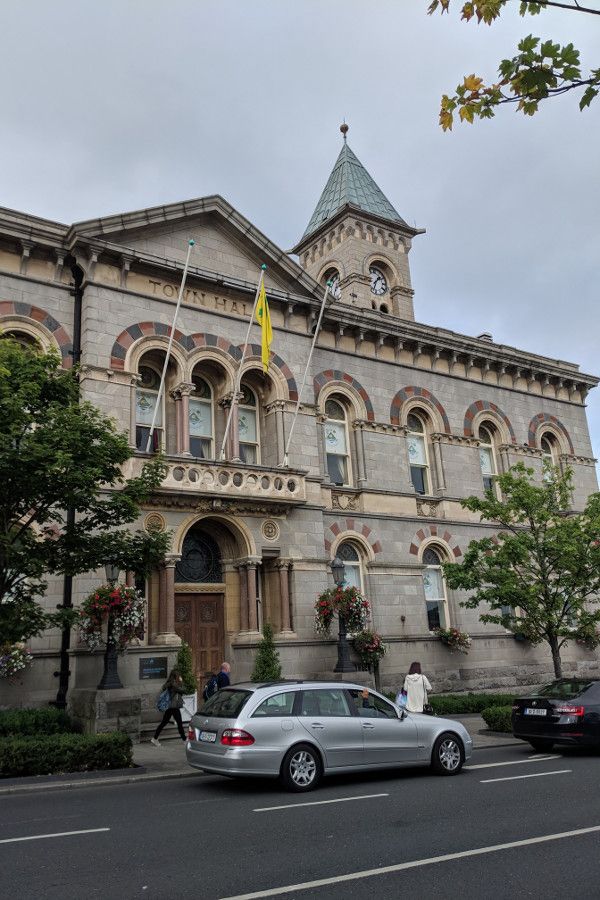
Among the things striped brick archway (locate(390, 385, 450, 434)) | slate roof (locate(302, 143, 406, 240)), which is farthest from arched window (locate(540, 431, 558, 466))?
slate roof (locate(302, 143, 406, 240))

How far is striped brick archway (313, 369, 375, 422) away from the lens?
2392 cm

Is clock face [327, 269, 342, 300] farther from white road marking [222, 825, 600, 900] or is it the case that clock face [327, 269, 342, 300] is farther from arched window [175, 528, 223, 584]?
white road marking [222, 825, 600, 900]

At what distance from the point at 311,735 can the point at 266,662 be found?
798cm

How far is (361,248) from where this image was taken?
114 ft

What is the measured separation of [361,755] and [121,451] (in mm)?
6552

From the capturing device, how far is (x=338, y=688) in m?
12.1

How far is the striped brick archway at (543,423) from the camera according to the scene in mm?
29216

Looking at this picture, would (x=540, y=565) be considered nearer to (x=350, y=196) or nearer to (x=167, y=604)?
(x=167, y=604)

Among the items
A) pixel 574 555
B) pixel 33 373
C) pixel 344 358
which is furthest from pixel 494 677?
pixel 33 373

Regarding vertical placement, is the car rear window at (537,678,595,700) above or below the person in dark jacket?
below

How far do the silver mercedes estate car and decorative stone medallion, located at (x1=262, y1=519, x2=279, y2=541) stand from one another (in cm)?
851

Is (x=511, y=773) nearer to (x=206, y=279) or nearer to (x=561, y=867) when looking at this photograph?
(x=561, y=867)

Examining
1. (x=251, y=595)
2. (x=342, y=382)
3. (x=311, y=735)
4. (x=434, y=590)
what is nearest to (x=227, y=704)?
(x=311, y=735)

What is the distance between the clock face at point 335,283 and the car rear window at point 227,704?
24.8 meters
